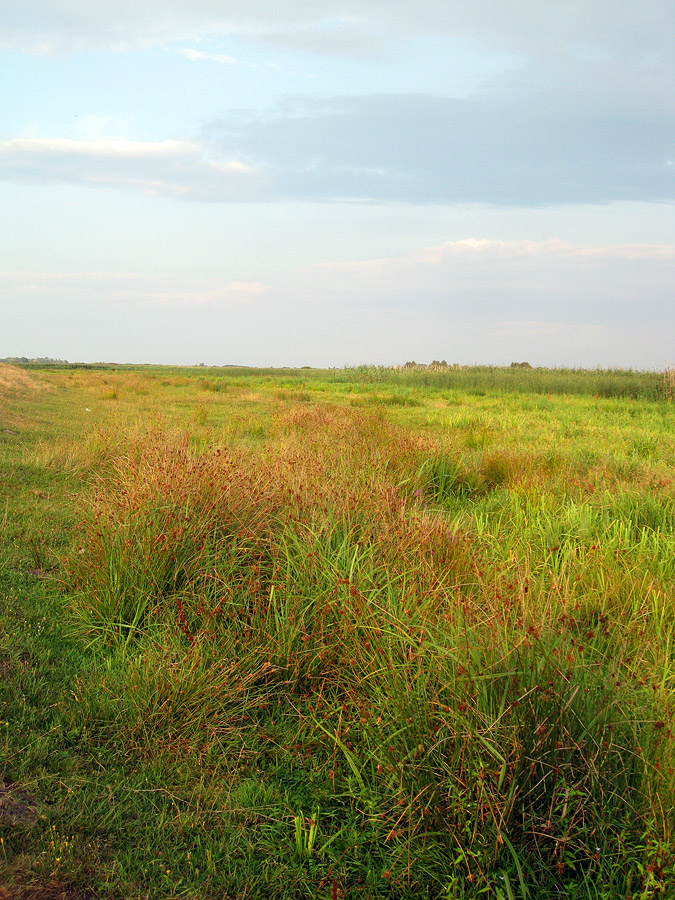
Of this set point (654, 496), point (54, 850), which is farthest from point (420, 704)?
point (654, 496)

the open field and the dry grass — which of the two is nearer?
the open field

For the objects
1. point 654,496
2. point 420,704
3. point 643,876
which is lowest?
point 643,876

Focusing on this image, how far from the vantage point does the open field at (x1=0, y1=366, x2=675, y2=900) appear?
2004 millimetres

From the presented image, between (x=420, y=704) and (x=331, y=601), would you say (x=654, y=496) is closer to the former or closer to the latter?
(x=331, y=601)

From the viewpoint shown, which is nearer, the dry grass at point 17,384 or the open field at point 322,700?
the open field at point 322,700

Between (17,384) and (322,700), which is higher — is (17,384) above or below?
above

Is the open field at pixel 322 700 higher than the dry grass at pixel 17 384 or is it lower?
lower

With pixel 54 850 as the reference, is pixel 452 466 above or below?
above

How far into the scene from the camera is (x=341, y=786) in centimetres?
248

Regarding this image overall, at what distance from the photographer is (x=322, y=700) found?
2.79 meters

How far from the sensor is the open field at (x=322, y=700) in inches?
78.9

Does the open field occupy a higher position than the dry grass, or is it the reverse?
the dry grass

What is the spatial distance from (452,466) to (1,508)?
15.0 feet

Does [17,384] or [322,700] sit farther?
[17,384]
